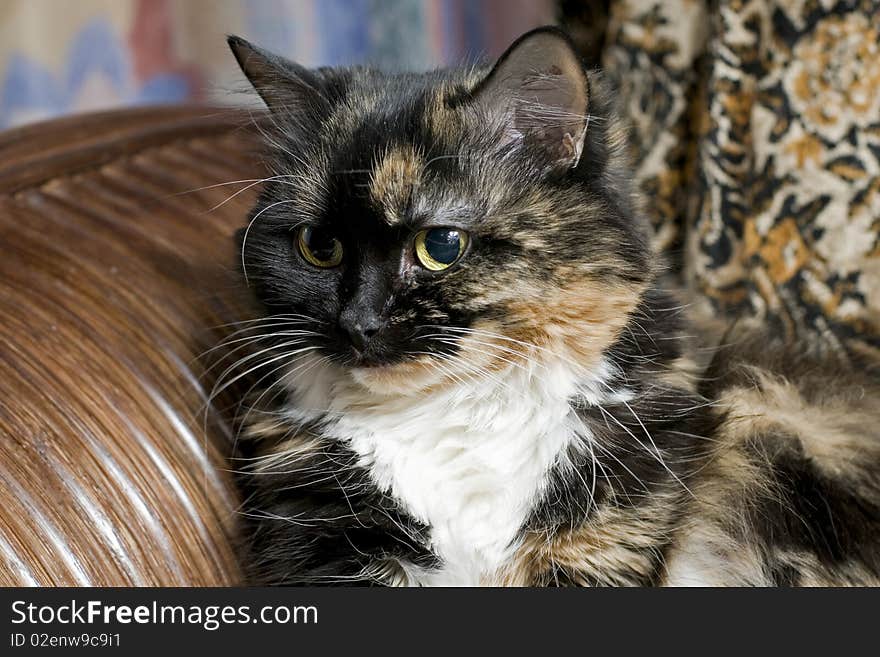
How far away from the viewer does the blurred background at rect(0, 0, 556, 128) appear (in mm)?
2354

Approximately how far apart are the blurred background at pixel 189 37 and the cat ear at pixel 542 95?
4.47 ft

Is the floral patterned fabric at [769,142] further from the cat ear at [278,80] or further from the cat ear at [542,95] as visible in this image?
the cat ear at [278,80]

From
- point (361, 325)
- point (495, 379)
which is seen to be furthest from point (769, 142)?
point (361, 325)

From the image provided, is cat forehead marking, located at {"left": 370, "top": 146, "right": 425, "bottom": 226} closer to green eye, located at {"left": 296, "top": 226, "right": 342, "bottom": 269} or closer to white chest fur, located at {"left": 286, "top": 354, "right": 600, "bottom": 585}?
green eye, located at {"left": 296, "top": 226, "right": 342, "bottom": 269}

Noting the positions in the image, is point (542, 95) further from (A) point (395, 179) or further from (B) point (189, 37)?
(B) point (189, 37)

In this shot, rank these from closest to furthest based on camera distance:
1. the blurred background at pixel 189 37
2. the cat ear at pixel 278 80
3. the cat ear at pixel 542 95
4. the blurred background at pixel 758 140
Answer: the cat ear at pixel 542 95 < the cat ear at pixel 278 80 < the blurred background at pixel 758 140 < the blurred background at pixel 189 37

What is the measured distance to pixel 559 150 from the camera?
1042 mm

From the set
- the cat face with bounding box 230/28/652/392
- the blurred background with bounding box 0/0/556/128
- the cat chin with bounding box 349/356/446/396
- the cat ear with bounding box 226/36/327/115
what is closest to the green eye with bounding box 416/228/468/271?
the cat face with bounding box 230/28/652/392

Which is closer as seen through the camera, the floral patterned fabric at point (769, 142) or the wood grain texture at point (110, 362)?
the wood grain texture at point (110, 362)

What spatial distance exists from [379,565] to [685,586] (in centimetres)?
35

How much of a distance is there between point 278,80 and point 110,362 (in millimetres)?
405

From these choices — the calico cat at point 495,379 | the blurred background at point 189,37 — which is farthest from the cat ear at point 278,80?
the blurred background at point 189,37

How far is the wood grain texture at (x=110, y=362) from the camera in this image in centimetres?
97

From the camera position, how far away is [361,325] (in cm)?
98
